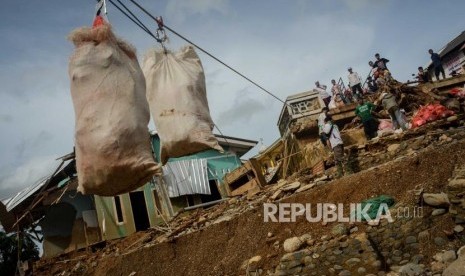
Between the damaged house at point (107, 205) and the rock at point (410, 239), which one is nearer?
the rock at point (410, 239)

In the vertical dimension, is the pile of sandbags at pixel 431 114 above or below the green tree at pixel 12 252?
above

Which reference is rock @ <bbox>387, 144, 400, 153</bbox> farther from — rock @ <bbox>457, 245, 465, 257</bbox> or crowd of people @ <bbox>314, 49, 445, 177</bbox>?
rock @ <bbox>457, 245, 465, 257</bbox>

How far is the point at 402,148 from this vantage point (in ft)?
30.1

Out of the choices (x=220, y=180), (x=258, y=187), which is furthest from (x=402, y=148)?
(x=220, y=180)

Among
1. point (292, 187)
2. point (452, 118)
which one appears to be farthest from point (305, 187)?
point (452, 118)

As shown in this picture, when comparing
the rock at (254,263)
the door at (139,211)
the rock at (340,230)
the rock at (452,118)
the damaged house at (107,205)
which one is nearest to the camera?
the rock at (340,230)

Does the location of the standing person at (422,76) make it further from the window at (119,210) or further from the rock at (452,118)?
the window at (119,210)

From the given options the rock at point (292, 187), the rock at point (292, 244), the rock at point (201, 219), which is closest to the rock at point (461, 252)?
the rock at point (292, 244)

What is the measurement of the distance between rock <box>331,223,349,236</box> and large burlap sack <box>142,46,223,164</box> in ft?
13.0

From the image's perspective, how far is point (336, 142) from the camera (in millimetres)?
8445

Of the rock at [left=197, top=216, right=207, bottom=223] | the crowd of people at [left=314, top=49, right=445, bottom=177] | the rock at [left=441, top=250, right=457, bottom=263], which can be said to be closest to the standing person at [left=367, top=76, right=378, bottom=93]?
the crowd of people at [left=314, top=49, right=445, bottom=177]

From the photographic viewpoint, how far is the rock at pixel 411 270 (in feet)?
18.6

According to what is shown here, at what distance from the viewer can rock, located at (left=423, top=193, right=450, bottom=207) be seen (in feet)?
20.3

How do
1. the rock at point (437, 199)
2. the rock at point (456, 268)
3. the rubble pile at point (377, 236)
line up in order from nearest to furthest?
the rock at point (456, 268) → the rubble pile at point (377, 236) → the rock at point (437, 199)
